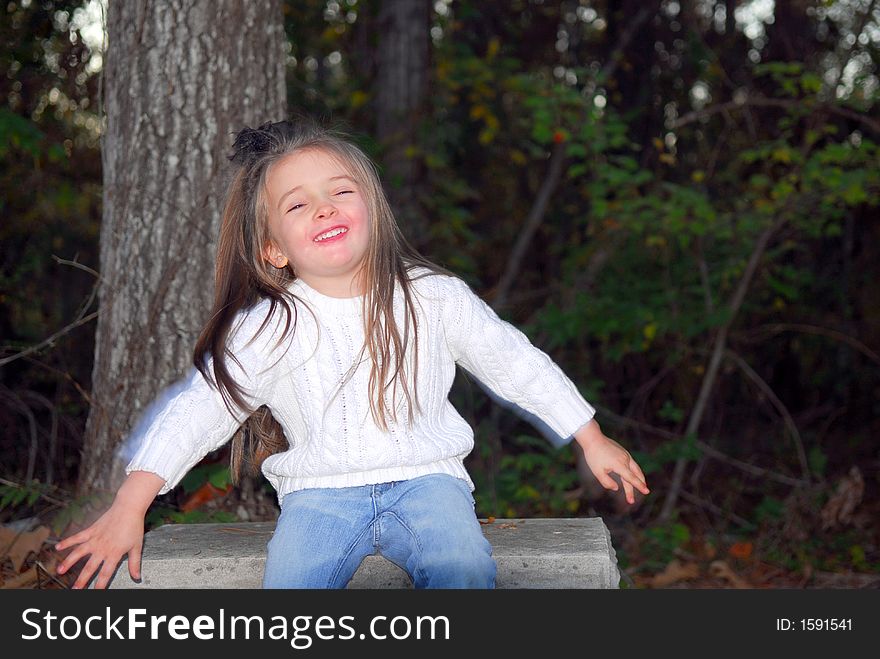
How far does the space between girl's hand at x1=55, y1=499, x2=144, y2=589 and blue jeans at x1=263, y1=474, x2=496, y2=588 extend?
0.34 metres

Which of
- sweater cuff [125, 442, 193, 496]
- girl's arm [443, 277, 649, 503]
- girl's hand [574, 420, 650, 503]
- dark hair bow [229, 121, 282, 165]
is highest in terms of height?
dark hair bow [229, 121, 282, 165]

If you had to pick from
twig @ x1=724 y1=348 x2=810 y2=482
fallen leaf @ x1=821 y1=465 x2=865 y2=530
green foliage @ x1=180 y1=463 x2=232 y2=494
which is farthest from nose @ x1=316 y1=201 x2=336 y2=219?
twig @ x1=724 y1=348 x2=810 y2=482

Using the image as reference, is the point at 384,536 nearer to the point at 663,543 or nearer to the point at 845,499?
the point at 663,543

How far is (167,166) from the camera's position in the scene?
3734 millimetres

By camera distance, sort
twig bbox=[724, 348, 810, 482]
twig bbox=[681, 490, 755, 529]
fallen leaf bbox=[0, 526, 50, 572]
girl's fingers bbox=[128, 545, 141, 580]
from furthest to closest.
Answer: twig bbox=[681, 490, 755, 529] → twig bbox=[724, 348, 810, 482] → fallen leaf bbox=[0, 526, 50, 572] → girl's fingers bbox=[128, 545, 141, 580]

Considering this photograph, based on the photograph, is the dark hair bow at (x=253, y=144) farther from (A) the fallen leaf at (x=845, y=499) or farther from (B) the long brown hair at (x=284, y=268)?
(A) the fallen leaf at (x=845, y=499)

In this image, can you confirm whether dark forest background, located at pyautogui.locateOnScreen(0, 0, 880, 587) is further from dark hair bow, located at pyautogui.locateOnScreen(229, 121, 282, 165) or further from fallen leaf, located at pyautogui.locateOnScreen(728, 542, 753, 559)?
dark hair bow, located at pyautogui.locateOnScreen(229, 121, 282, 165)

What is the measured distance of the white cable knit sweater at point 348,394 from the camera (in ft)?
8.74

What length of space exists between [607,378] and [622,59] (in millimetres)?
3452

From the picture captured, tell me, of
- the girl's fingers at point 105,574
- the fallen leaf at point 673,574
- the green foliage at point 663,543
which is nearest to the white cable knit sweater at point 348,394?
the girl's fingers at point 105,574

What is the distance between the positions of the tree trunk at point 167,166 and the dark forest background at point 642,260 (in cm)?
37

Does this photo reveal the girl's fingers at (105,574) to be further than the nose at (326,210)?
No

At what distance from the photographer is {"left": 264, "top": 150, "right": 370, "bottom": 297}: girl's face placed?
2691mm

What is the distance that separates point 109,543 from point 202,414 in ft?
1.34
